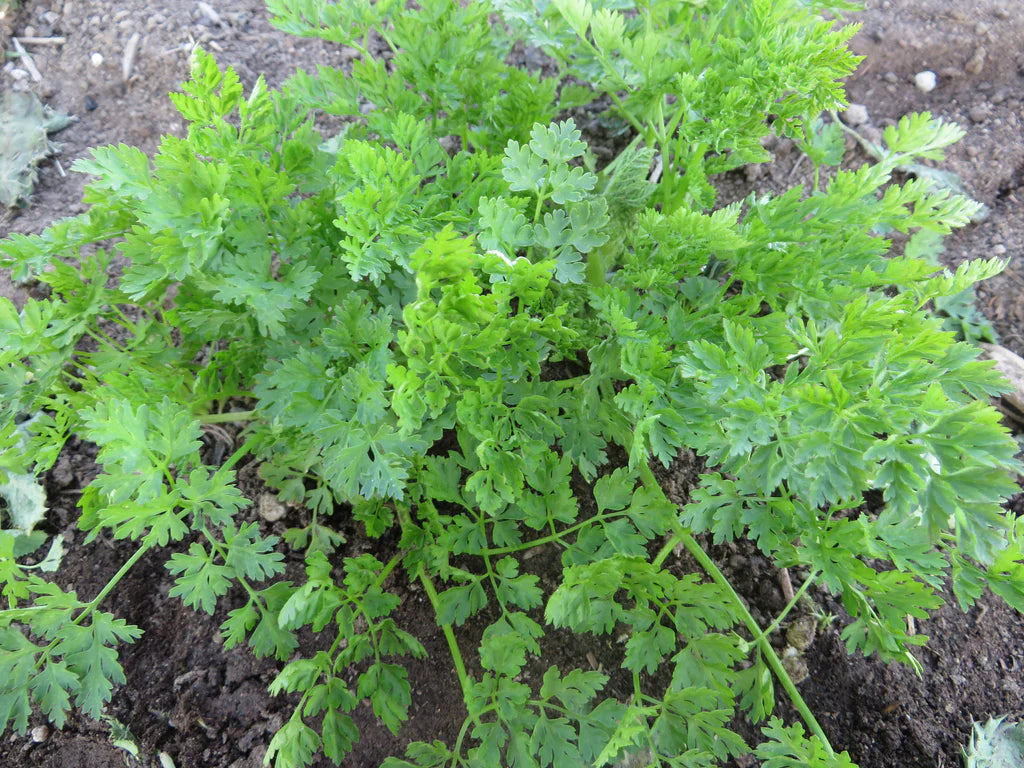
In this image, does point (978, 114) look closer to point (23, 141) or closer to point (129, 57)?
point (129, 57)

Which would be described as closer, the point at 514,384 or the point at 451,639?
the point at 514,384

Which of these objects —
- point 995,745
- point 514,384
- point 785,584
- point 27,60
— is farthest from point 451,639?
point 27,60

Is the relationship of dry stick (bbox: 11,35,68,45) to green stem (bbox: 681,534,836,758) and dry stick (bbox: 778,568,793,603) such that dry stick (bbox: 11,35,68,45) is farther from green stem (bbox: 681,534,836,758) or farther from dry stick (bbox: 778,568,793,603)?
dry stick (bbox: 778,568,793,603)

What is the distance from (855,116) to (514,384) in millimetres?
2112

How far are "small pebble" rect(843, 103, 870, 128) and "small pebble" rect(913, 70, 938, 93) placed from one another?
0.30 meters

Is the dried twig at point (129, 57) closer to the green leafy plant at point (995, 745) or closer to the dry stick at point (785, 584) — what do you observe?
the dry stick at point (785, 584)

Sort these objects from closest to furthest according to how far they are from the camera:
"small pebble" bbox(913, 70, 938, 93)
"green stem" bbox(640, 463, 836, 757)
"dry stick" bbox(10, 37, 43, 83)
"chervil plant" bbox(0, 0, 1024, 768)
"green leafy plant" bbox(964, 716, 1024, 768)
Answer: "chervil plant" bbox(0, 0, 1024, 768) → "green stem" bbox(640, 463, 836, 757) → "green leafy plant" bbox(964, 716, 1024, 768) → "dry stick" bbox(10, 37, 43, 83) → "small pebble" bbox(913, 70, 938, 93)

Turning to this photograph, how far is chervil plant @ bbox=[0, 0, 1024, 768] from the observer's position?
1.39 metres

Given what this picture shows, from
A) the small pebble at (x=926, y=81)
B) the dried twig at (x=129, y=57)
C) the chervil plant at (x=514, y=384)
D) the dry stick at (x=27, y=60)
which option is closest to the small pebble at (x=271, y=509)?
the chervil plant at (x=514, y=384)

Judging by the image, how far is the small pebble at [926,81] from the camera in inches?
111

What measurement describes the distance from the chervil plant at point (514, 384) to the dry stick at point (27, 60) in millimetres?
1479

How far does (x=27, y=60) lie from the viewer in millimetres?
2689

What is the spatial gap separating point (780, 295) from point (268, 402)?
4.43ft

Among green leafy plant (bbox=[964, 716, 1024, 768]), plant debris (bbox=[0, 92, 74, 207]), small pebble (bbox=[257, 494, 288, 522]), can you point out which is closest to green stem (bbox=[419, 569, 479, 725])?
small pebble (bbox=[257, 494, 288, 522])
